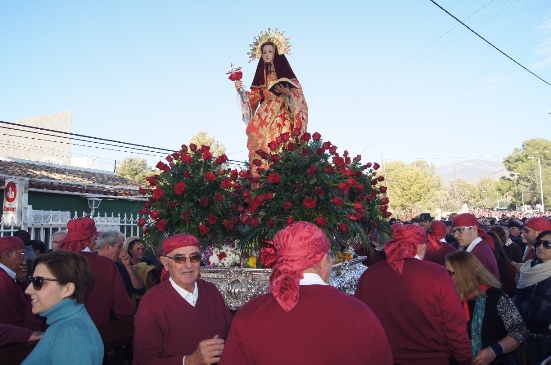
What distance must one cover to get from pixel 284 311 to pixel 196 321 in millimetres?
1374

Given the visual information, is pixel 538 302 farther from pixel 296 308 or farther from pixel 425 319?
pixel 296 308

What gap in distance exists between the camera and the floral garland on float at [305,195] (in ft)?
14.3

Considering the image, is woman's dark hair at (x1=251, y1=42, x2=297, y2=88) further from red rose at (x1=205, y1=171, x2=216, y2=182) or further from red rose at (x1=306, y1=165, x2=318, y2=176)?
red rose at (x1=306, y1=165, x2=318, y2=176)

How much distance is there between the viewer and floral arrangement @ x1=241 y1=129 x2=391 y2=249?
14.3ft

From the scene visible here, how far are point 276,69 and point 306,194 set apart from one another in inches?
110

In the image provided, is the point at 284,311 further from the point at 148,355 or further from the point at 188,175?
the point at 188,175

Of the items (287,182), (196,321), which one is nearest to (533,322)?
(287,182)

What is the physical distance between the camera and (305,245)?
7.25 feet

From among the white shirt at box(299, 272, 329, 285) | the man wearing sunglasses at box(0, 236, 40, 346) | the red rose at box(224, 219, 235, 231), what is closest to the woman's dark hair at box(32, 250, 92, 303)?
the man wearing sunglasses at box(0, 236, 40, 346)

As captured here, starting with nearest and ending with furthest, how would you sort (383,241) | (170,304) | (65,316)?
1. (65,316)
2. (170,304)
3. (383,241)

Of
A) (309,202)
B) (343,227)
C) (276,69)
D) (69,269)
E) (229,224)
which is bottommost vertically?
(69,269)

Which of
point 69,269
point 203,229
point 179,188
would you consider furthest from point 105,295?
point 69,269

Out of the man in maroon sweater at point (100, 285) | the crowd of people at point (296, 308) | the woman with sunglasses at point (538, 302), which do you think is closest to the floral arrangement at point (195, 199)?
the man in maroon sweater at point (100, 285)

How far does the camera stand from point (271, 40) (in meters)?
6.75
